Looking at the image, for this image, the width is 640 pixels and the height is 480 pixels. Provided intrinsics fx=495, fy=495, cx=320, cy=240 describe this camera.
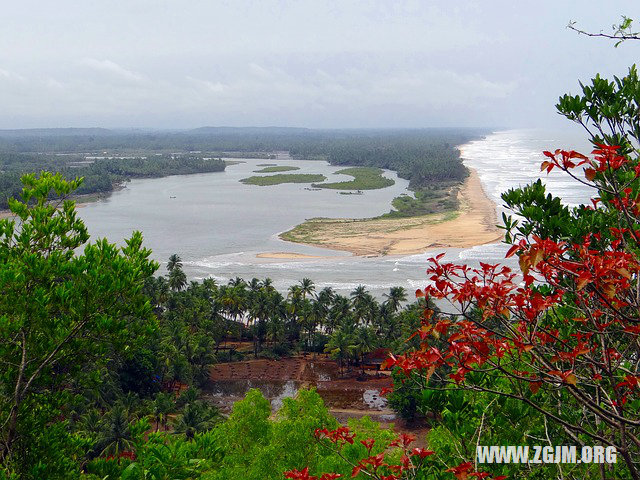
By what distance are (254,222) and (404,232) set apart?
70.6ft

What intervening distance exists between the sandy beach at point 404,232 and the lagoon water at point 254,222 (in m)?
2.63

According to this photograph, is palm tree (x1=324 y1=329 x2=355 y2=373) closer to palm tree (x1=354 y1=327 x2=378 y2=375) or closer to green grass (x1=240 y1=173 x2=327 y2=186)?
palm tree (x1=354 y1=327 x2=378 y2=375)

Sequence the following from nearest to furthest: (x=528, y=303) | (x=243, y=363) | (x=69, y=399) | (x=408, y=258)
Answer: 1. (x=528, y=303)
2. (x=69, y=399)
3. (x=243, y=363)
4. (x=408, y=258)

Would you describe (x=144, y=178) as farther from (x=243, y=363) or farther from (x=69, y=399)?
(x=69, y=399)

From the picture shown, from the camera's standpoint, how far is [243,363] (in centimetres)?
3606

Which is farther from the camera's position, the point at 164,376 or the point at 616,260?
the point at 164,376

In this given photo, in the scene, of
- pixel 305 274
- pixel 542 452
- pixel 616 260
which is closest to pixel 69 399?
pixel 542 452

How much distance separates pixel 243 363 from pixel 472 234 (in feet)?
114

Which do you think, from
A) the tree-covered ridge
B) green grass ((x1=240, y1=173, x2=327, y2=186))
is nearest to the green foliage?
the tree-covered ridge

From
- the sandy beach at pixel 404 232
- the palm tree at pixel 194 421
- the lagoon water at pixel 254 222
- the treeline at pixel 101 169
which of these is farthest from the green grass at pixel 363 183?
the palm tree at pixel 194 421

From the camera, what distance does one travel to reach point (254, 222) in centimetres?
7012

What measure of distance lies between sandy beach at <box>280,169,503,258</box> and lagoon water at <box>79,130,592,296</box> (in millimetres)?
2632

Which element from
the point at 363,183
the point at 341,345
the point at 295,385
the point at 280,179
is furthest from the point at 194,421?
the point at 280,179

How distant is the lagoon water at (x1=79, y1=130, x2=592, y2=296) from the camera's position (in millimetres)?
47344
